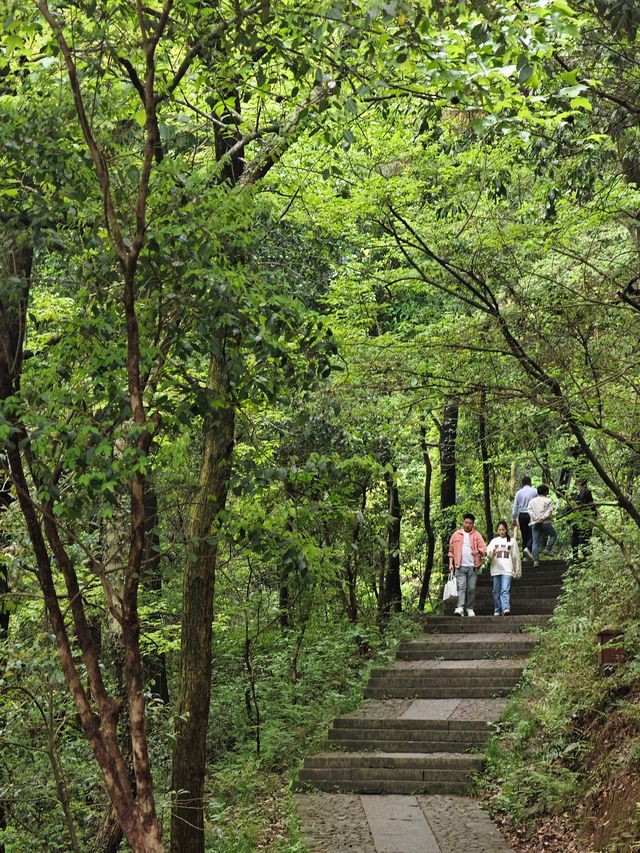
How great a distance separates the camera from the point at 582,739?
1092 cm

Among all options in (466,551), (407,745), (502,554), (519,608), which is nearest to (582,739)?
(407,745)

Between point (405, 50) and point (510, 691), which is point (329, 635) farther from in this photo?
point (405, 50)

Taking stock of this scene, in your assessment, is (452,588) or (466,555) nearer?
(466,555)

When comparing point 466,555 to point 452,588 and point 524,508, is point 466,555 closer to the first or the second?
point 452,588

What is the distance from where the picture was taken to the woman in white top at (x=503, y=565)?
1808 cm

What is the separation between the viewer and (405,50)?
6.48 meters

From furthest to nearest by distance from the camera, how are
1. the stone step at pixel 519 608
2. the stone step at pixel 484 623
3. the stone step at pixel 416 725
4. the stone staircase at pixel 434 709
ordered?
1. the stone step at pixel 519 608
2. the stone step at pixel 484 623
3. the stone step at pixel 416 725
4. the stone staircase at pixel 434 709

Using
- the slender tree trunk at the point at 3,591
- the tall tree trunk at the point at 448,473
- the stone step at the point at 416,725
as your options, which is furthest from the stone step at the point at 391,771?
the tall tree trunk at the point at 448,473

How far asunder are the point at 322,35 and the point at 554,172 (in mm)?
4119

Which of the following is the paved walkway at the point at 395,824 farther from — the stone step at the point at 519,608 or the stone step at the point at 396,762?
the stone step at the point at 519,608

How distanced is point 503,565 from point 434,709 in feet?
15.0

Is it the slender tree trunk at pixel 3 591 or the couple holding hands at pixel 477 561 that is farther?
the couple holding hands at pixel 477 561

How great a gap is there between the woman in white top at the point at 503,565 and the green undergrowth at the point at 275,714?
1.67 meters

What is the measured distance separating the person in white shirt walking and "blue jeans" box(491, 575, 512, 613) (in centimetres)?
168
